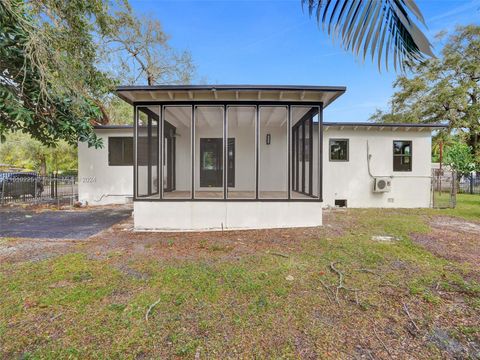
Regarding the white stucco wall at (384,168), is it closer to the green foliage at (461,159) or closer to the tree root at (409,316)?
the tree root at (409,316)

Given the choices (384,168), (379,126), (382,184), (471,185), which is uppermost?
(379,126)

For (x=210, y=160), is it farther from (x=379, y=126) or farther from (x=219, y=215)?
(x=379, y=126)

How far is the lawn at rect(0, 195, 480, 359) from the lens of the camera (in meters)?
2.08

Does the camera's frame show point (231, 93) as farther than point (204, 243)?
Yes

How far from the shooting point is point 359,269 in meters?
3.64

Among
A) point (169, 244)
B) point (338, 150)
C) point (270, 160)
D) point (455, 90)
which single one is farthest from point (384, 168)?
point (455, 90)

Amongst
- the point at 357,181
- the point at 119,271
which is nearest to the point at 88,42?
the point at 119,271

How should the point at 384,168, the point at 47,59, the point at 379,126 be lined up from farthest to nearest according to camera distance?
the point at 384,168 → the point at 379,126 → the point at 47,59

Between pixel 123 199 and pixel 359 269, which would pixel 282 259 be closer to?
pixel 359 269

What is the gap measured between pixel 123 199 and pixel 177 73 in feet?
31.0

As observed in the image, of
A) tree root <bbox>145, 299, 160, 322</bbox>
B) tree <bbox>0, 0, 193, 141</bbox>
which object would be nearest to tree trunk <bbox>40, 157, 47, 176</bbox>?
tree <bbox>0, 0, 193, 141</bbox>

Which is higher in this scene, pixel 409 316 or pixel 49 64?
pixel 49 64

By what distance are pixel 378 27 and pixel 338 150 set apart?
9.12m

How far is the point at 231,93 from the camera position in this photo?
568cm
